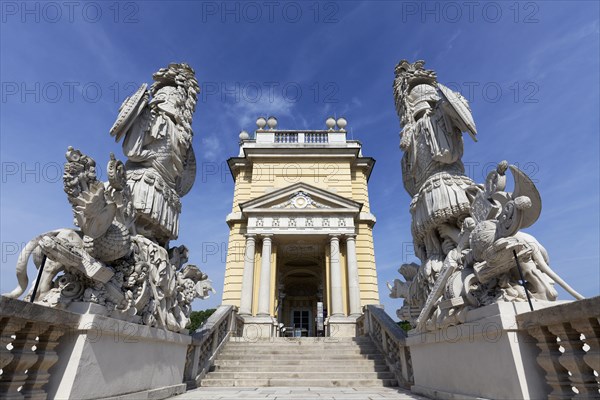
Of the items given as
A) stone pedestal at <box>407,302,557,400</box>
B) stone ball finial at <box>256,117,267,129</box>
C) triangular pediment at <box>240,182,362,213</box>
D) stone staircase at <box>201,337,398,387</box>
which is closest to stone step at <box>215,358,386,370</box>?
stone staircase at <box>201,337,398,387</box>

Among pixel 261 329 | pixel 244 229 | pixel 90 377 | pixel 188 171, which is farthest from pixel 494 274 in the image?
pixel 244 229

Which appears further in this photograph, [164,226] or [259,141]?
[259,141]

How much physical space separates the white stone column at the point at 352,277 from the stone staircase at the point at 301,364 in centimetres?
369

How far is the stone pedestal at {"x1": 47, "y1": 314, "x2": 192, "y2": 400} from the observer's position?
3.24 m

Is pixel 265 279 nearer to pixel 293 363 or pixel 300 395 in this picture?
pixel 293 363

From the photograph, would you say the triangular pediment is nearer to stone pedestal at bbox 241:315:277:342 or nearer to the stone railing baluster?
stone pedestal at bbox 241:315:277:342

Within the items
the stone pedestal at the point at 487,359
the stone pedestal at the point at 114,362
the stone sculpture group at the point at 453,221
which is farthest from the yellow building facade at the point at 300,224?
the stone pedestal at the point at 487,359

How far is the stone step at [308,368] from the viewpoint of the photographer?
7.57 metres

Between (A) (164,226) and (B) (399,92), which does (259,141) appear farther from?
(A) (164,226)

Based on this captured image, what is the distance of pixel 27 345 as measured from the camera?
8.89 feet

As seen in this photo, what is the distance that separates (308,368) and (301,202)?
341 inches

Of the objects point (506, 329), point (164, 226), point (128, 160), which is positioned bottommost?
point (506, 329)

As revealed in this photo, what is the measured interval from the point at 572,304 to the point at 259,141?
1721 centimetres

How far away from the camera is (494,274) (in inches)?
141
